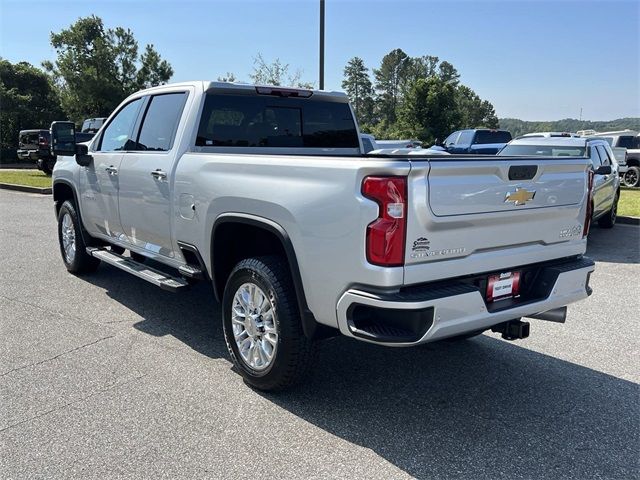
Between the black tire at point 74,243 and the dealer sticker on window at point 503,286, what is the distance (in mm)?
4746

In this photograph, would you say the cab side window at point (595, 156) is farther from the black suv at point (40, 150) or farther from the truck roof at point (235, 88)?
the black suv at point (40, 150)

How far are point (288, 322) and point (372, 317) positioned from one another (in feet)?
1.91

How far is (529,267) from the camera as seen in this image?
348 cm

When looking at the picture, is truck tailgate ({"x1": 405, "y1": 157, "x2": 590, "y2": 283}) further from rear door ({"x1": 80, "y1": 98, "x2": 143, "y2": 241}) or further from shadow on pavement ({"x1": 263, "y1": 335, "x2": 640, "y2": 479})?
rear door ({"x1": 80, "y1": 98, "x2": 143, "y2": 241})

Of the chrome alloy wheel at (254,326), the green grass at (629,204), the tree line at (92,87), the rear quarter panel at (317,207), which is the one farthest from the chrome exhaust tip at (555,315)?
the tree line at (92,87)

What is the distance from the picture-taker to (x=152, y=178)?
4.59 m

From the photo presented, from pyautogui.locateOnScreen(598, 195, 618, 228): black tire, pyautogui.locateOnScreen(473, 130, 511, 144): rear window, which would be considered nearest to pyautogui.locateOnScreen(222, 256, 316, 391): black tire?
pyautogui.locateOnScreen(598, 195, 618, 228): black tire

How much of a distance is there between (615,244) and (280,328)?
787 cm

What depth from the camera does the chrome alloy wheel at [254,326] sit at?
3553 millimetres

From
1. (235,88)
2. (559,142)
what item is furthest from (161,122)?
(559,142)

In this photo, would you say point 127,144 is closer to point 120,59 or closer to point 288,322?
point 288,322

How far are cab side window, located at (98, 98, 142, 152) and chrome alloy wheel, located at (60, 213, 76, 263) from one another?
1289mm

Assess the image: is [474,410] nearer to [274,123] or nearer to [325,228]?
[325,228]

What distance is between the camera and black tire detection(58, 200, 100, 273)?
636 cm
